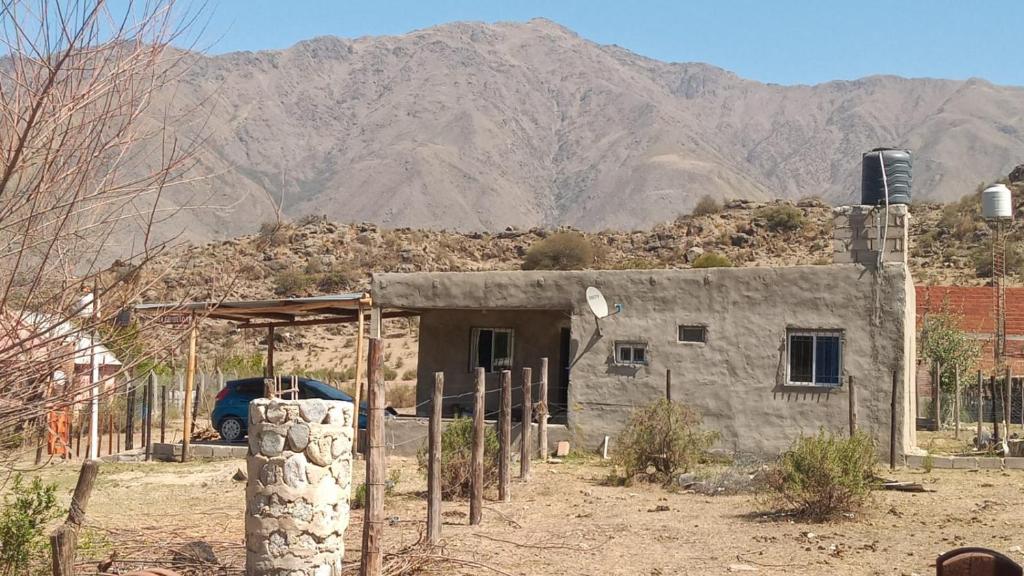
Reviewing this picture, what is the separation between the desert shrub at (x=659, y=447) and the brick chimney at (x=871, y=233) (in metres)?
4.32

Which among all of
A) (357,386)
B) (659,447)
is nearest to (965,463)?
(659,447)

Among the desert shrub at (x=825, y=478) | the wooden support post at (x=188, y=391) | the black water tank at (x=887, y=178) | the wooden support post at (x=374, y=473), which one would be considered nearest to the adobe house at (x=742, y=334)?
the black water tank at (x=887, y=178)

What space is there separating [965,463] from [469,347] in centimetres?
976

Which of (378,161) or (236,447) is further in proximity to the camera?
(378,161)

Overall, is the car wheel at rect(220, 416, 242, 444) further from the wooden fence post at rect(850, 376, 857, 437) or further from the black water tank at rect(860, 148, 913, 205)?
Result: the black water tank at rect(860, 148, 913, 205)

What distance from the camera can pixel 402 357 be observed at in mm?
43594

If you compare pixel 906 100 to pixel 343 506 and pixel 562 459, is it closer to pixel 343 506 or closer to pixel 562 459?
pixel 562 459

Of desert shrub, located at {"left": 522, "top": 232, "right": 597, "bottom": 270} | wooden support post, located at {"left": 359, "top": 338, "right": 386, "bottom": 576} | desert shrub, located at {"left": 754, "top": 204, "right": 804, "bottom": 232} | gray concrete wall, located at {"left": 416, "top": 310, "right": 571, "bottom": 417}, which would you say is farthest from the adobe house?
desert shrub, located at {"left": 754, "top": 204, "right": 804, "bottom": 232}

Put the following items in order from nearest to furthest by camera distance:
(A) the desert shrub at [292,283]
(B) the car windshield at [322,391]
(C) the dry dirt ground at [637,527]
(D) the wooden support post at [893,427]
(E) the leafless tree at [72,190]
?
(E) the leafless tree at [72,190], (C) the dry dirt ground at [637,527], (D) the wooden support post at [893,427], (B) the car windshield at [322,391], (A) the desert shrub at [292,283]

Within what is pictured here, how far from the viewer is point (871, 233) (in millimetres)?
18422

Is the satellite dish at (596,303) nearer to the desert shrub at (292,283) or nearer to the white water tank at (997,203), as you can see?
the white water tank at (997,203)

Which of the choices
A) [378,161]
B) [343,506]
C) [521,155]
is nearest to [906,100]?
[521,155]

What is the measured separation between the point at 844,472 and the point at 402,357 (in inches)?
1236

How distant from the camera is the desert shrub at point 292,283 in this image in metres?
48.2
